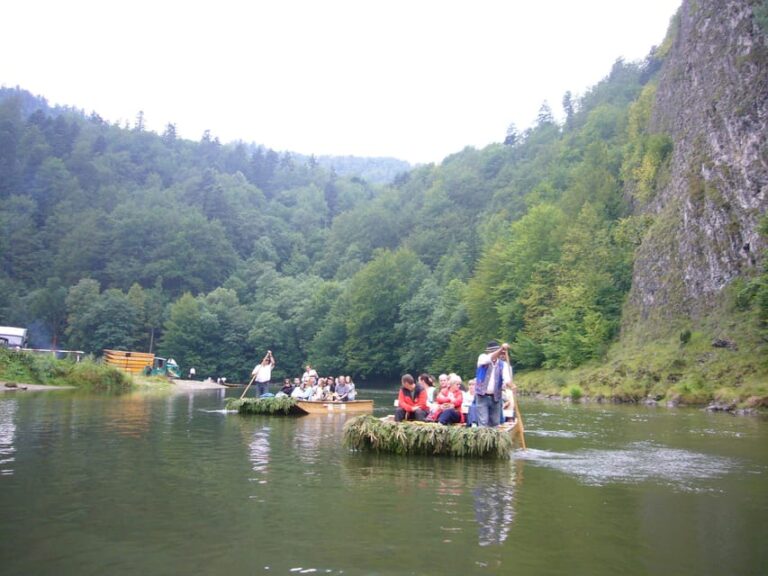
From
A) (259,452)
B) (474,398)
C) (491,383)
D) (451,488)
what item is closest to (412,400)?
(474,398)

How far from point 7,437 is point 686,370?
39.4m

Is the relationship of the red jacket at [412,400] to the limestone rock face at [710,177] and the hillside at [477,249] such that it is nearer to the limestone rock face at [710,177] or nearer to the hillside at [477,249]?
the hillside at [477,249]

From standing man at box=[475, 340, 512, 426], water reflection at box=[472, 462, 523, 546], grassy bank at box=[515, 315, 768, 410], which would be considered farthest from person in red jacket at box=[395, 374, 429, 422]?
grassy bank at box=[515, 315, 768, 410]

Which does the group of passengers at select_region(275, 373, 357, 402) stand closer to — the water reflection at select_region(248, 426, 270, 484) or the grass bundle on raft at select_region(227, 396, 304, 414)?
the grass bundle on raft at select_region(227, 396, 304, 414)

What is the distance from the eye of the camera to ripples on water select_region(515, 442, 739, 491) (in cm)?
1348

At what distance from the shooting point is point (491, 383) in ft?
56.7

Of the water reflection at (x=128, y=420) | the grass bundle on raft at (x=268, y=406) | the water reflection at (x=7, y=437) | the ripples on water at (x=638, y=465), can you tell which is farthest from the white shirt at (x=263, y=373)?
the ripples on water at (x=638, y=465)

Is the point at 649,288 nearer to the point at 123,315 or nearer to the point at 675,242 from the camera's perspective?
the point at 675,242

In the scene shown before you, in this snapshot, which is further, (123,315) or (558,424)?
(123,315)

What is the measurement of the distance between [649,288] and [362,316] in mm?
48563

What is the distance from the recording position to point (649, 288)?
58.5m

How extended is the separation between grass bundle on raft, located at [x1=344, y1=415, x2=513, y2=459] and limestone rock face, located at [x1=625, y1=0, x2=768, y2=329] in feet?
123

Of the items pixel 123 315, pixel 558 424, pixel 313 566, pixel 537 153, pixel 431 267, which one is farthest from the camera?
pixel 537 153

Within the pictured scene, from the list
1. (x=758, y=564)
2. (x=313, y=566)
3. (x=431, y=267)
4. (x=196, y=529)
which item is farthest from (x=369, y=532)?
(x=431, y=267)
